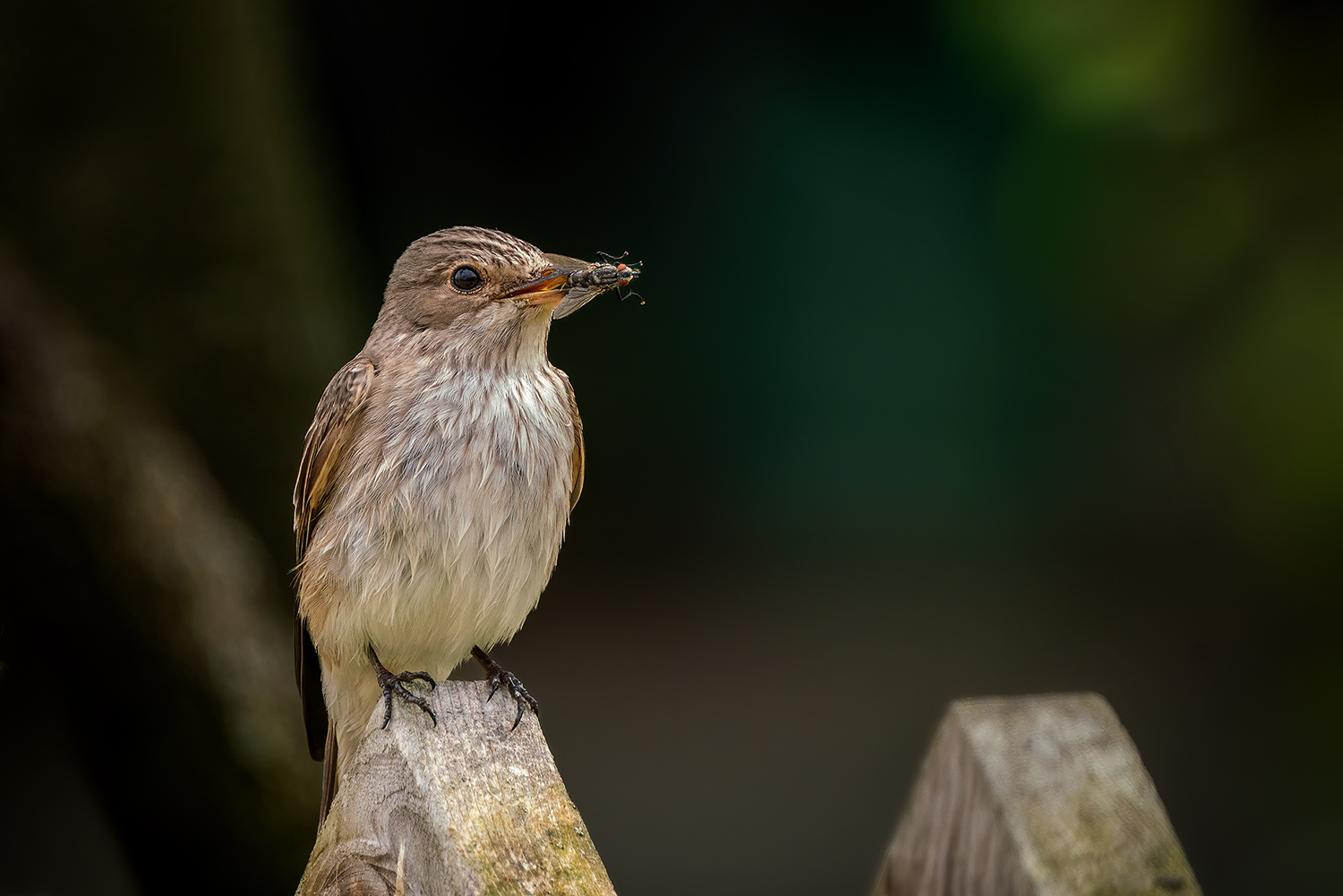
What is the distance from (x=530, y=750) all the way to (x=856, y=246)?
3.18 meters

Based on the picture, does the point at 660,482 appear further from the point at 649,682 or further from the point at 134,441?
the point at 134,441

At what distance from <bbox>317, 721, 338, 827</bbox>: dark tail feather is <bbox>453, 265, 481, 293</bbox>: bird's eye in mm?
1157

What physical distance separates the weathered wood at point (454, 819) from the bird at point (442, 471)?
117cm

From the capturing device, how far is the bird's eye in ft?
9.91

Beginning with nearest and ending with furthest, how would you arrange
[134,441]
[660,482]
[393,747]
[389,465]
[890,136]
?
1. [393,747]
2. [389,465]
3. [134,441]
4. [890,136]
5. [660,482]

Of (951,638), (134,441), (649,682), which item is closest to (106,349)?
(134,441)

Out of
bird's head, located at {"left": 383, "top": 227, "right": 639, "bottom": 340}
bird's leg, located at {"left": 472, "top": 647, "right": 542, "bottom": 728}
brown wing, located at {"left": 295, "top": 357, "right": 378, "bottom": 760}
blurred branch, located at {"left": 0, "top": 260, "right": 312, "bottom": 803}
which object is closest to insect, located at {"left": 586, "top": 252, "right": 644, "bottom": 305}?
bird's head, located at {"left": 383, "top": 227, "right": 639, "bottom": 340}

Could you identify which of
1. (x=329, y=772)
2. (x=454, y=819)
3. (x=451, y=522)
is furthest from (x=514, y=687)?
(x=454, y=819)

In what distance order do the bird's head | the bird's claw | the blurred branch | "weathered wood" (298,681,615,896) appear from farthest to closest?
the blurred branch
the bird's head
the bird's claw
"weathered wood" (298,681,615,896)

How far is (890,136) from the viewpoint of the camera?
4211mm

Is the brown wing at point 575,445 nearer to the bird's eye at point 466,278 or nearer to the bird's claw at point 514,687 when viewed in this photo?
the bird's eye at point 466,278

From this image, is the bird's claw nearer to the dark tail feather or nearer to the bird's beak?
the dark tail feather

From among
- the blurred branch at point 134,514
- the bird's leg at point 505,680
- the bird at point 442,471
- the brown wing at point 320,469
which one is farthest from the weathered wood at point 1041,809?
the blurred branch at point 134,514

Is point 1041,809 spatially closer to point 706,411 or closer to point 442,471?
point 442,471
